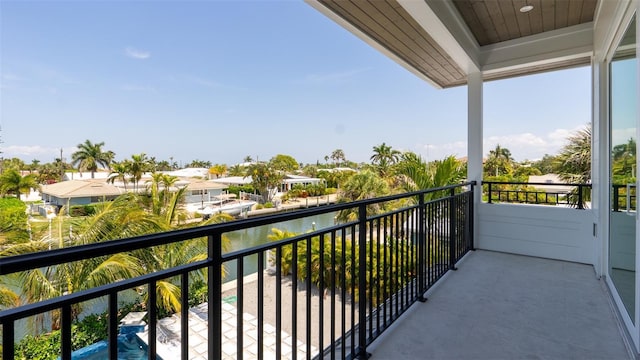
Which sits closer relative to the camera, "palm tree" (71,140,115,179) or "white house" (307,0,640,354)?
"white house" (307,0,640,354)

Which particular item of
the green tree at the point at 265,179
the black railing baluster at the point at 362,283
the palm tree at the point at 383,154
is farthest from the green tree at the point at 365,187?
the black railing baluster at the point at 362,283

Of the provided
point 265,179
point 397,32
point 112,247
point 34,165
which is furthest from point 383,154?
point 34,165

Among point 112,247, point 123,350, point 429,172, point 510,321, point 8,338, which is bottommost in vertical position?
point 123,350

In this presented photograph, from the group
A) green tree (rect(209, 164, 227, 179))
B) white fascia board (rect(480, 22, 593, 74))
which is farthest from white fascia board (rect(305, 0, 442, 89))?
green tree (rect(209, 164, 227, 179))

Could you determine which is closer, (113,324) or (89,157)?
(113,324)

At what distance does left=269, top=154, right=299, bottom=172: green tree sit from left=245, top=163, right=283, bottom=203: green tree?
102 cm

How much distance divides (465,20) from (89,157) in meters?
40.2

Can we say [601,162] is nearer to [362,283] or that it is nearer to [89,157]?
[362,283]

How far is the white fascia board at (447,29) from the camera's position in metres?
2.51

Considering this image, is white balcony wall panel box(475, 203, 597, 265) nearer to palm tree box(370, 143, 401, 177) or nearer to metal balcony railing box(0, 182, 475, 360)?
metal balcony railing box(0, 182, 475, 360)

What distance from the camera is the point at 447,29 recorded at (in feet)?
9.36

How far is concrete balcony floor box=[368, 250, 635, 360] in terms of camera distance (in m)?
1.82

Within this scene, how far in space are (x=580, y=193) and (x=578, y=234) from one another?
492mm

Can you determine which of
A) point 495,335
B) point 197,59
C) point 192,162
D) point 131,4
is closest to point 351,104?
point 197,59
